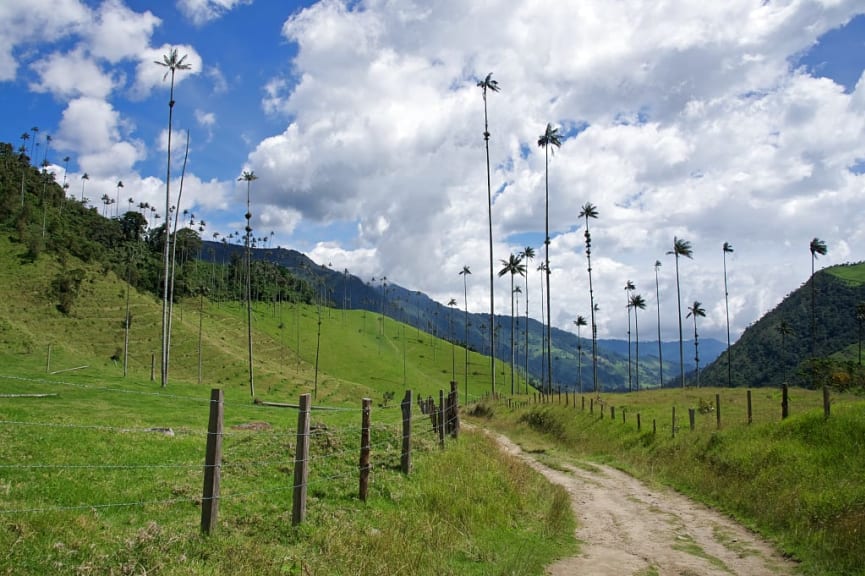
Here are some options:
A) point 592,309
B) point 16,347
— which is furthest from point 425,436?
point 592,309

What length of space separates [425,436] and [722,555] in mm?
9275

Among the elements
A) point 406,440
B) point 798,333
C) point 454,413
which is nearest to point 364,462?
point 406,440

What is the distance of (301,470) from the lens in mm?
9227

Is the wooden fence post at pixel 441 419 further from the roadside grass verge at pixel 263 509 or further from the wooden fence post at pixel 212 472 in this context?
the wooden fence post at pixel 212 472

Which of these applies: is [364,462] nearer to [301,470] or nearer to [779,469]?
[301,470]

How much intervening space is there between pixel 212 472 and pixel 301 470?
5.11 ft

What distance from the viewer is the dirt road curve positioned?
10.0 metres

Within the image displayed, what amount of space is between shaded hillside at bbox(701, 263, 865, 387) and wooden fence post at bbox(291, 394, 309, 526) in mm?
134555

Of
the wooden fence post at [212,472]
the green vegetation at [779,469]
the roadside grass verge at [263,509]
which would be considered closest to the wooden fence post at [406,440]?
the roadside grass verge at [263,509]

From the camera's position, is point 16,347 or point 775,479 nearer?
point 775,479

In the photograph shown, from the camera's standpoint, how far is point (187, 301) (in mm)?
132250

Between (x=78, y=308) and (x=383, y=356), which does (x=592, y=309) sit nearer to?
(x=78, y=308)

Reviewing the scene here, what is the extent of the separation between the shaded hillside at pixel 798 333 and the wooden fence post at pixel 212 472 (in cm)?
13612

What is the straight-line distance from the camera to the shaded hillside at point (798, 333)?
13662 cm
